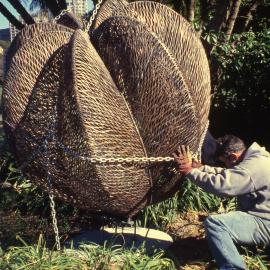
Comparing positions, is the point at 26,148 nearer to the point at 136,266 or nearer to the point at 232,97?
the point at 136,266

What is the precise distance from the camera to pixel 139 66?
163 inches

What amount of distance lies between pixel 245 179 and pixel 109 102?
46.0 inches

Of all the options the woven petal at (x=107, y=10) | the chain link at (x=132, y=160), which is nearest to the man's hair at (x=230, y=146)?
the chain link at (x=132, y=160)

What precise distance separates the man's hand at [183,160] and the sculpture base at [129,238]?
93cm

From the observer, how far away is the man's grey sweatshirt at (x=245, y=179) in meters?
4.17

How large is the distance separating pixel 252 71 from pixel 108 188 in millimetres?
5083

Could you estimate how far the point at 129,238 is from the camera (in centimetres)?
530

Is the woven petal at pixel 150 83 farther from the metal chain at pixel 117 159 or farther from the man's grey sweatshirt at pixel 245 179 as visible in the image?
the man's grey sweatshirt at pixel 245 179

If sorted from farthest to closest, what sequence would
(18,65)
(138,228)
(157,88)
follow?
(138,228) < (18,65) < (157,88)

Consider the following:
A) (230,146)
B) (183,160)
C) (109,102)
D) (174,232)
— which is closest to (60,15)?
(109,102)

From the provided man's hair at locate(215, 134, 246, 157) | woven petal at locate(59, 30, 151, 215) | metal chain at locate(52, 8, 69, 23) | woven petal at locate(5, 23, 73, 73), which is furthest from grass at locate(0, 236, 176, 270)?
metal chain at locate(52, 8, 69, 23)

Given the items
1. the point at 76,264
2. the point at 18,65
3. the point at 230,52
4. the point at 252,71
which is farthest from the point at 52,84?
the point at 252,71

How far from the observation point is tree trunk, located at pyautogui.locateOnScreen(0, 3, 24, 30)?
34.9ft

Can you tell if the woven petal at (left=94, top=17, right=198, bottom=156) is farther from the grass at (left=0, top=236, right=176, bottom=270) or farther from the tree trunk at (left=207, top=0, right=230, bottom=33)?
the tree trunk at (left=207, top=0, right=230, bottom=33)
